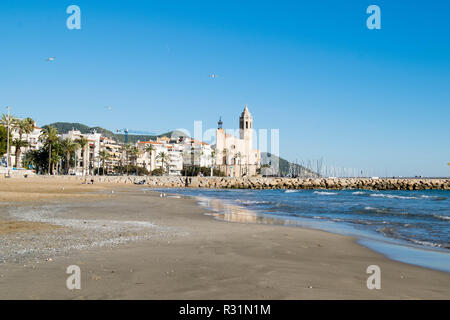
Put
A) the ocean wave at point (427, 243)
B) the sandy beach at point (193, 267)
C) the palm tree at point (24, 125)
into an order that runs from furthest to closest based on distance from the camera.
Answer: the palm tree at point (24, 125) < the ocean wave at point (427, 243) < the sandy beach at point (193, 267)

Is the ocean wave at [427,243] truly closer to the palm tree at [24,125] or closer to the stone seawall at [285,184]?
the stone seawall at [285,184]

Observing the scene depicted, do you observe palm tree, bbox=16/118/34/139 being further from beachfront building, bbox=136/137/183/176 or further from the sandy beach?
the sandy beach

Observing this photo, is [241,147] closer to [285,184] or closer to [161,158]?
[161,158]

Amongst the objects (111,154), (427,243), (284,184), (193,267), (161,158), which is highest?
(111,154)

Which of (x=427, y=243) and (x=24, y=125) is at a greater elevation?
(x=24, y=125)

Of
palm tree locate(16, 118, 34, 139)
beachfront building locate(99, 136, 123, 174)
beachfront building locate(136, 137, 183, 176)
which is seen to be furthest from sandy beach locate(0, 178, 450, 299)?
beachfront building locate(136, 137, 183, 176)

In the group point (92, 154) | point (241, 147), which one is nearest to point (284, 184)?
point (92, 154)

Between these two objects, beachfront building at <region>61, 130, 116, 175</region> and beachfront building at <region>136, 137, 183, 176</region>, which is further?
beachfront building at <region>136, 137, 183, 176</region>

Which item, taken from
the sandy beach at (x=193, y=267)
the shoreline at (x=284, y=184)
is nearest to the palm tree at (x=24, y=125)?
the shoreline at (x=284, y=184)

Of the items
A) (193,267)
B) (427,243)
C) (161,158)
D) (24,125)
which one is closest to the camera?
(193,267)

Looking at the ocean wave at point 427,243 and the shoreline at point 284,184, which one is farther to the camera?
the shoreline at point 284,184
